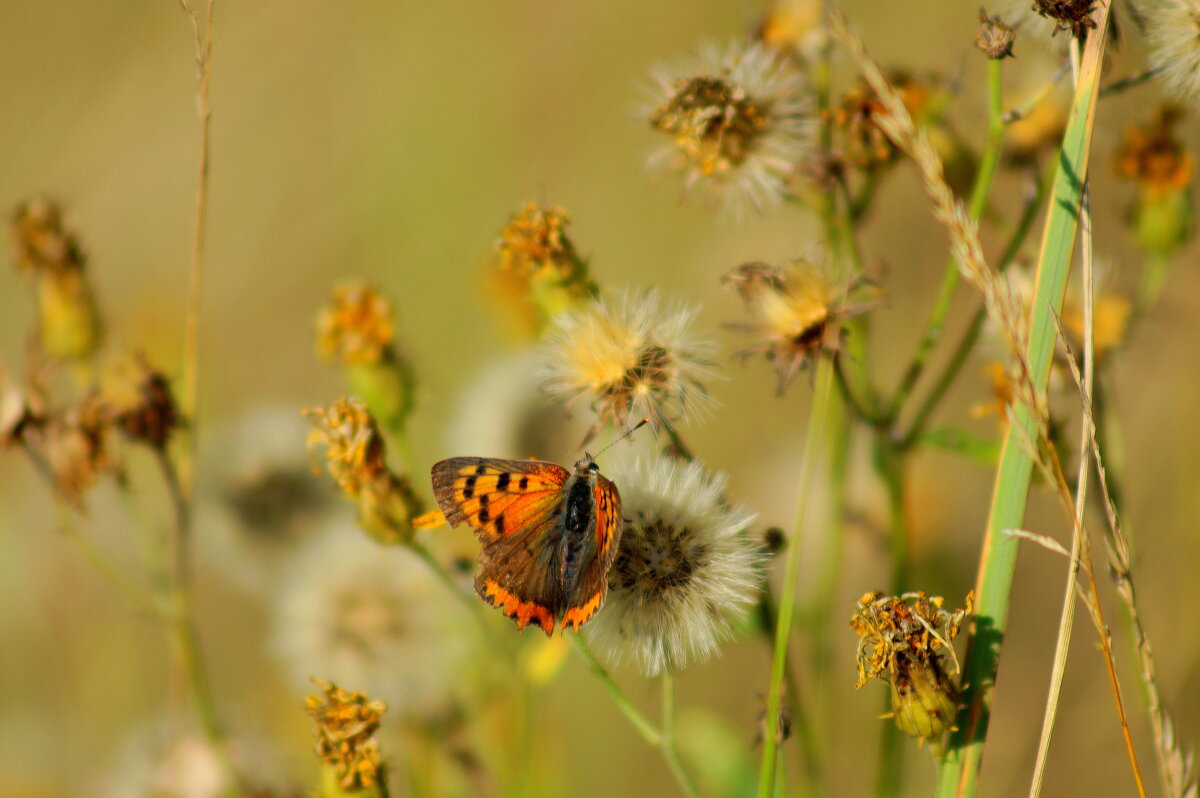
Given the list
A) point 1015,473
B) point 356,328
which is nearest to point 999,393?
point 1015,473

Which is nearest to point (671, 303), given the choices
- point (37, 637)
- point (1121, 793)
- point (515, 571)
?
point (515, 571)

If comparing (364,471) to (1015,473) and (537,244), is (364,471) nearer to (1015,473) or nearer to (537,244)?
(537,244)

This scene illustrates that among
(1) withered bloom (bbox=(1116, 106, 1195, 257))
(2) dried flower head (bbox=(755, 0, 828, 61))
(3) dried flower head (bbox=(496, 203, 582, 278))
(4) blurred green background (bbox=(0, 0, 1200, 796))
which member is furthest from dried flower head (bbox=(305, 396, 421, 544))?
(1) withered bloom (bbox=(1116, 106, 1195, 257))

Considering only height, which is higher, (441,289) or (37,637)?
(441,289)

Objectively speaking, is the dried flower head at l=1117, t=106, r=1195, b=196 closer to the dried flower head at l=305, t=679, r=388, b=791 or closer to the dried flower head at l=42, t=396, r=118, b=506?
the dried flower head at l=305, t=679, r=388, b=791

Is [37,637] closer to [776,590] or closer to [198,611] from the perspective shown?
[198,611]

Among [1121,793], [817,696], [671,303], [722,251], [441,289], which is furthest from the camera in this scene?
[441,289]

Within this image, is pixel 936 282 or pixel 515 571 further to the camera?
pixel 936 282

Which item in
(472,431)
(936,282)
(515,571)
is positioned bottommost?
(515,571)
